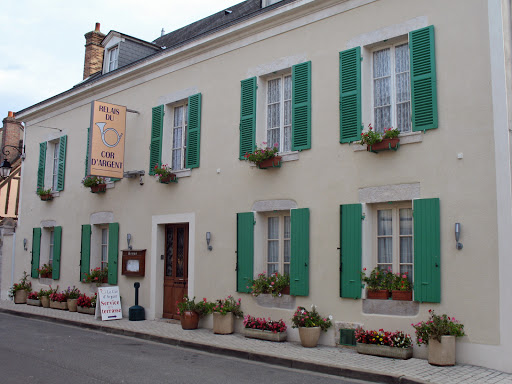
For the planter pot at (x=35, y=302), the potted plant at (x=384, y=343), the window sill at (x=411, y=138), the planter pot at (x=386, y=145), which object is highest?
the window sill at (x=411, y=138)

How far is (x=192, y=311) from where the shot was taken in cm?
1127

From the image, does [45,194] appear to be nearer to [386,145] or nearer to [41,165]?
[41,165]

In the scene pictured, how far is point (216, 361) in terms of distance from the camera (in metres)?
8.58

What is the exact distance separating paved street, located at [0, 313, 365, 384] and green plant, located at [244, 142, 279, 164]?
3645 mm

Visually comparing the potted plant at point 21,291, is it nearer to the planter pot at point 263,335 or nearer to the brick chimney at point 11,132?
the planter pot at point 263,335

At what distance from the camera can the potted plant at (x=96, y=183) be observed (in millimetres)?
14320

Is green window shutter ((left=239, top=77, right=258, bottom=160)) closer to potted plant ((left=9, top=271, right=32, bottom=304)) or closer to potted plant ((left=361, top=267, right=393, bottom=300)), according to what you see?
potted plant ((left=361, top=267, right=393, bottom=300))

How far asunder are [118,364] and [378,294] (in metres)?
4.13

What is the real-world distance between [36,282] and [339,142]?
11189 mm

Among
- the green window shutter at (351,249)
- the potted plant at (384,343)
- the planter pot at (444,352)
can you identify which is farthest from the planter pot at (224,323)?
the planter pot at (444,352)

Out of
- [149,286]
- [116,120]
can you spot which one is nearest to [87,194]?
[116,120]

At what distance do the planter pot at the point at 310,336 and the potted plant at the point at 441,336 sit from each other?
1.83 meters

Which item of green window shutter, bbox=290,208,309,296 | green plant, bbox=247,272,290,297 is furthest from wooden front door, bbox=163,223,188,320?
green window shutter, bbox=290,208,309,296

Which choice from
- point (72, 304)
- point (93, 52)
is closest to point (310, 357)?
point (72, 304)
